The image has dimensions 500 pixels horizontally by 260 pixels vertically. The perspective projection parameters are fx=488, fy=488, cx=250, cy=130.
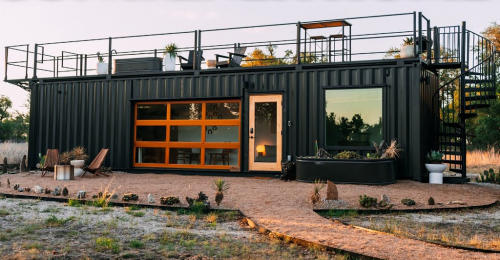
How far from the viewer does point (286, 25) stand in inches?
462

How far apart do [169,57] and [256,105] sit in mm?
2868

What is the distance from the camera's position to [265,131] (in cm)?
1163

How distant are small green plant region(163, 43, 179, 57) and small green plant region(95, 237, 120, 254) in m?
8.75

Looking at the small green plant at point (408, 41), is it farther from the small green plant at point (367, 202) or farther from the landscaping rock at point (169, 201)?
the landscaping rock at point (169, 201)

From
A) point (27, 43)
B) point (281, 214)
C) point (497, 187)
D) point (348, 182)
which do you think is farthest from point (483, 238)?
point (27, 43)

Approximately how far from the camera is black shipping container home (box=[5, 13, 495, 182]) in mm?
10656

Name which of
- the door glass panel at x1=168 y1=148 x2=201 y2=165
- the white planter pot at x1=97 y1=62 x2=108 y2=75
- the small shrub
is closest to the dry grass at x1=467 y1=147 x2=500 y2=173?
the door glass panel at x1=168 y1=148 x2=201 y2=165

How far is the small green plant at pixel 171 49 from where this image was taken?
12.9 meters

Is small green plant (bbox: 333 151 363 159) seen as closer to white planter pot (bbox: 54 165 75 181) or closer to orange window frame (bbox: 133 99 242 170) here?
orange window frame (bbox: 133 99 242 170)

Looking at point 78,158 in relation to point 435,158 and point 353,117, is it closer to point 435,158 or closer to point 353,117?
point 353,117

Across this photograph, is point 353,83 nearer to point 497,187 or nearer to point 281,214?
point 497,187

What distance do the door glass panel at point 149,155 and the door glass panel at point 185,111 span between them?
968 millimetres

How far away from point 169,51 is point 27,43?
14.8 ft

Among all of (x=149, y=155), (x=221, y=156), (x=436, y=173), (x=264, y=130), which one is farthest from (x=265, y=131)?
(x=436, y=173)
